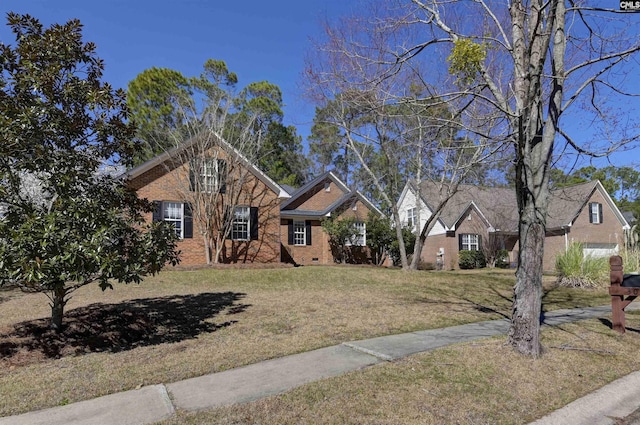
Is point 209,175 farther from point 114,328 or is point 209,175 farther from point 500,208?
point 500,208

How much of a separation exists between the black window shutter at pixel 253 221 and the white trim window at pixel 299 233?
4.34 meters

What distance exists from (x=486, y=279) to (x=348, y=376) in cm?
1324

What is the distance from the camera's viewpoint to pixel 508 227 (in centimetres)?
2920

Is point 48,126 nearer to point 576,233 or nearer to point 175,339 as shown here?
point 175,339

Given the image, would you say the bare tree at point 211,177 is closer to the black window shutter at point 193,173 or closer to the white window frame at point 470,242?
the black window shutter at point 193,173

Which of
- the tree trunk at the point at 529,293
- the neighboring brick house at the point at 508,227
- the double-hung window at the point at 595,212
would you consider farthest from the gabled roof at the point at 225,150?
the double-hung window at the point at 595,212

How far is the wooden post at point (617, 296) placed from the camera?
7.33m

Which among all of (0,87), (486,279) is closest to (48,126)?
(0,87)

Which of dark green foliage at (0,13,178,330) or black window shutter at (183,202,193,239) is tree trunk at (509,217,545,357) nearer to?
dark green foliage at (0,13,178,330)

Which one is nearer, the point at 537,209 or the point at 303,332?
the point at 537,209

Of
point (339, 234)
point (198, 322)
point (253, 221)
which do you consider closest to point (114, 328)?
point (198, 322)

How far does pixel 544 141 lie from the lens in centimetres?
587

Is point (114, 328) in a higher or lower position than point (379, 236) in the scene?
lower

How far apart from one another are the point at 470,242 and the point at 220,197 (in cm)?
1739
